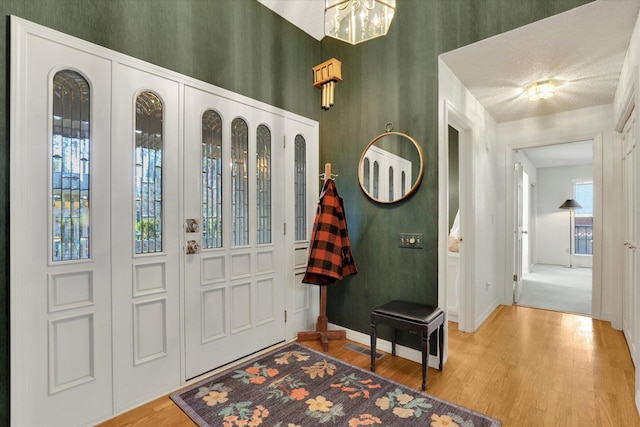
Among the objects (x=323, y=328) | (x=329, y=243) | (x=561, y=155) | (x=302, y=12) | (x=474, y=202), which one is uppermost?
(x=302, y=12)

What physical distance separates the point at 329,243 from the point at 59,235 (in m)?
1.82

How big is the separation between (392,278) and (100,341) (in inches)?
82.0

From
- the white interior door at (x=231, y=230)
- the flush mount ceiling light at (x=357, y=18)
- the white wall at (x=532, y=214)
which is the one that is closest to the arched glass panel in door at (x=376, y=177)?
the white interior door at (x=231, y=230)

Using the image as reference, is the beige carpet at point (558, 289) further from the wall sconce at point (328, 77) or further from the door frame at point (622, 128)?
the wall sconce at point (328, 77)

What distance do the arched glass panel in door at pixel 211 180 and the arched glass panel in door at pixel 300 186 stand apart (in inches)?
31.9

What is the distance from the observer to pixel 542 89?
2893 millimetres

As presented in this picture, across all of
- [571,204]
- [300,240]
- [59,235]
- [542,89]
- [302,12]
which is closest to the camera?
[59,235]

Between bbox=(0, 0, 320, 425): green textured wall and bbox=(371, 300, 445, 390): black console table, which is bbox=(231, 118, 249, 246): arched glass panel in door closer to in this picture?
bbox=(0, 0, 320, 425): green textured wall

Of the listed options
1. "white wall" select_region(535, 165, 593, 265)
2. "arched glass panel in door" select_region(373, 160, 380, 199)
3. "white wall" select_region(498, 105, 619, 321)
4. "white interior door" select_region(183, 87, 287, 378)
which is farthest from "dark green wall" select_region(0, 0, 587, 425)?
"white wall" select_region(535, 165, 593, 265)

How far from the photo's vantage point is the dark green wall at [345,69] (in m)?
1.75

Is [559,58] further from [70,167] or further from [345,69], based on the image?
[70,167]

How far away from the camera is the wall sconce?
2.12m

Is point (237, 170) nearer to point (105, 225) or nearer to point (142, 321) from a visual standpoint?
point (105, 225)

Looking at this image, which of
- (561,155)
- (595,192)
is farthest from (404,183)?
(561,155)
